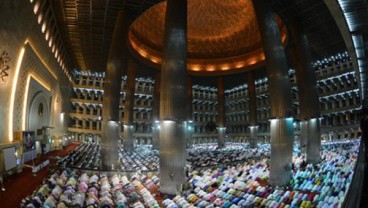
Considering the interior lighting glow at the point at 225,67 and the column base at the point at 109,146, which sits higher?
the interior lighting glow at the point at 225,67

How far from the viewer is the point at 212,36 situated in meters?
Answer: 44.0

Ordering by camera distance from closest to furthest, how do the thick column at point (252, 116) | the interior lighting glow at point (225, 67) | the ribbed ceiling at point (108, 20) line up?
1. the ribbed ceiling at point (108, 20)
2. the thick column at point (252, 116)
3. the interior lighting glow at point (225, 67)

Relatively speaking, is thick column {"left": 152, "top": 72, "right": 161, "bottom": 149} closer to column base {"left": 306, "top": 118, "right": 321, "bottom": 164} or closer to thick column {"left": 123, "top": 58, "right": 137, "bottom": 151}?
thick column {"left": 123, "top": 58, "right": 137, "bottom": 151}

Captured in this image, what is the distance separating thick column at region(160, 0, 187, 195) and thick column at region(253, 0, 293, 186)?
265 inches

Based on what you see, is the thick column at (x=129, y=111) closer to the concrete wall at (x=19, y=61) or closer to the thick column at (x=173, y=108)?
the concrete wall at (x=19, y=61)

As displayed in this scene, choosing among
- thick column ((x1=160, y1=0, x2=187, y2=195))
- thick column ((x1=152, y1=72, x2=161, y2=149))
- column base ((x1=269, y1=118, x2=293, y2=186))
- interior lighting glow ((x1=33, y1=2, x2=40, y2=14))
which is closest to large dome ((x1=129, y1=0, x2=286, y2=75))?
thick column ((x1=152, y1=72, x2=161, y2=149))

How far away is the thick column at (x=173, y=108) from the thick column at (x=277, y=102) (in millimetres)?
6733

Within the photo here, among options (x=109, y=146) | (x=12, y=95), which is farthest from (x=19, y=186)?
(x=109, y=146)

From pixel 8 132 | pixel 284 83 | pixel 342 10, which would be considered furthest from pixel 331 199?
pixel 8 132

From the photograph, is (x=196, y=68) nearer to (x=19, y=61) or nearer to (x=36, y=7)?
→ (x=36, y=7)

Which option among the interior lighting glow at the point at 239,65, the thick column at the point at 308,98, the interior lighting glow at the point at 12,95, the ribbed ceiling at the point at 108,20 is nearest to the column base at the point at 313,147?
the thick column at the point at 308,98

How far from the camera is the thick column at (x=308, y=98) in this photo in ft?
78.1

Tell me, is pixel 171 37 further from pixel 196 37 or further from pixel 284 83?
pixel 196 37

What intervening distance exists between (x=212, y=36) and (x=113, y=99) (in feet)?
85.2
